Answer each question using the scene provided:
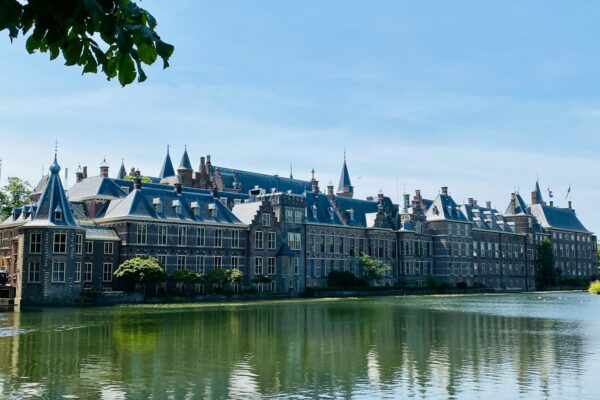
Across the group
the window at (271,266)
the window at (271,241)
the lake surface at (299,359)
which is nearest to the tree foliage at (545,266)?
the window at (271,266)

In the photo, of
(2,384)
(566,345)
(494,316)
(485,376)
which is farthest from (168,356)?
(494,316)

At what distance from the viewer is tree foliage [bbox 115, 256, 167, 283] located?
6138cm

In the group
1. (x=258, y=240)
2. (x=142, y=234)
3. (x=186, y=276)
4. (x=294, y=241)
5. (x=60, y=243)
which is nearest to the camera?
(x=60, y=243)

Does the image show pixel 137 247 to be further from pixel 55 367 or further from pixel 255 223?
pixel 55 367

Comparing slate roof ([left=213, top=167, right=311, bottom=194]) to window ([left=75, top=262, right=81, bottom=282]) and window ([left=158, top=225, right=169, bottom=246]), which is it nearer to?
window ([left=158, top=225, right=169, bottom=246])

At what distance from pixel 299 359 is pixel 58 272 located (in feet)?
131

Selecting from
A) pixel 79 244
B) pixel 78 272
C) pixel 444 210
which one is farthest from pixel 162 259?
pixel 444 210

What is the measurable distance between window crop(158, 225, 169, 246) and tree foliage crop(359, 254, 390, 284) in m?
29.3

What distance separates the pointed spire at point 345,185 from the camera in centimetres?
10631

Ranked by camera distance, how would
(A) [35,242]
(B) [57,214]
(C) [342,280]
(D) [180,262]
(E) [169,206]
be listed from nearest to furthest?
(A) [35,242] < (B) [57,214] < (D) [180,262] < (E) [169,206] < (C) [342,280]

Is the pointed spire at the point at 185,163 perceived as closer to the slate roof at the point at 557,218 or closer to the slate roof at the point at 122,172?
the slate roof at the point at 122,172

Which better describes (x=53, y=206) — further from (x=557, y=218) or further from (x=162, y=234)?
(x=557, y=218)

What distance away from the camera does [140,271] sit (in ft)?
202

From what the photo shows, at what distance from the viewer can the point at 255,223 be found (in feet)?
248
